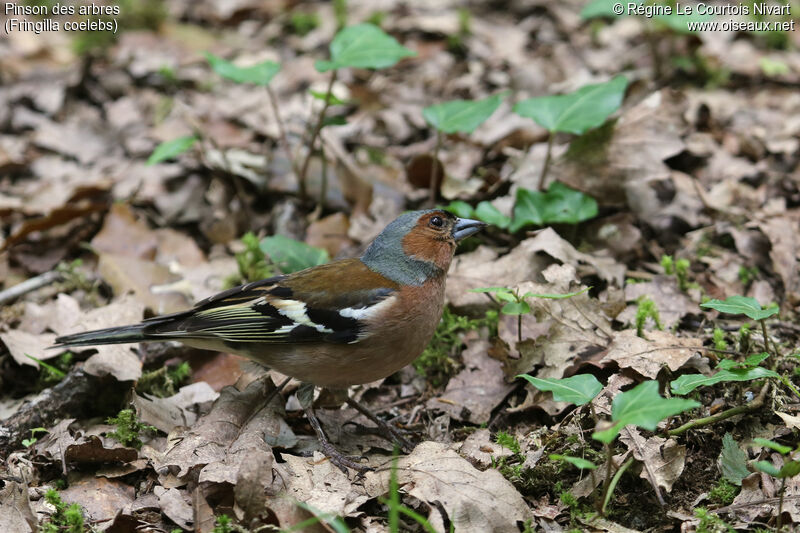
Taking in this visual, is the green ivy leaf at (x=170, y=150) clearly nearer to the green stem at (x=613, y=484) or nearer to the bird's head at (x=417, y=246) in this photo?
the bird's head at (x=417, y=246)

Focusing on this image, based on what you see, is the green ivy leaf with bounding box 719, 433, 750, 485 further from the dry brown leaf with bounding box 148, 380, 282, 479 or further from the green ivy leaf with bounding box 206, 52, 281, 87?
the green ivy leaf with bounding box 206, 52, 281, 87

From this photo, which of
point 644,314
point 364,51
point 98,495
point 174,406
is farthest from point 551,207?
point 98,495

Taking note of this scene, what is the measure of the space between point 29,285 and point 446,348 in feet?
10.0

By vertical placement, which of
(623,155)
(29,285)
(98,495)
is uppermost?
(623,155)

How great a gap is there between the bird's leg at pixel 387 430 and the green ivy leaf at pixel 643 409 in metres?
1.51

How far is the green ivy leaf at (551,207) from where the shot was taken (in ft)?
16.7

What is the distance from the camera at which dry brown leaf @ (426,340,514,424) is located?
4316 mm

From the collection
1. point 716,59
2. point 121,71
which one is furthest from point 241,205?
point 716,59

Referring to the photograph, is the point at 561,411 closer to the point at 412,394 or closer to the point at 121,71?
the point at 412,394

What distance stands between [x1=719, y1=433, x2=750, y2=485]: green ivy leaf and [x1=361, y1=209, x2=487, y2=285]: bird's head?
178cm

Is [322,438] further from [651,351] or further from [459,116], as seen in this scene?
[459,116]

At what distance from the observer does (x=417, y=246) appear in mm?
4453

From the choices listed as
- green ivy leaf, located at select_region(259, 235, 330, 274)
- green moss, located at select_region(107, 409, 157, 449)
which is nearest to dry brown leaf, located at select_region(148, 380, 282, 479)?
green moss, located at select_region(107, 409, 157, 449)

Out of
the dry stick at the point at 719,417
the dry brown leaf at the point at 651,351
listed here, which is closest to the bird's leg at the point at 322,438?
the dry brown leaf at the point at 651,351
